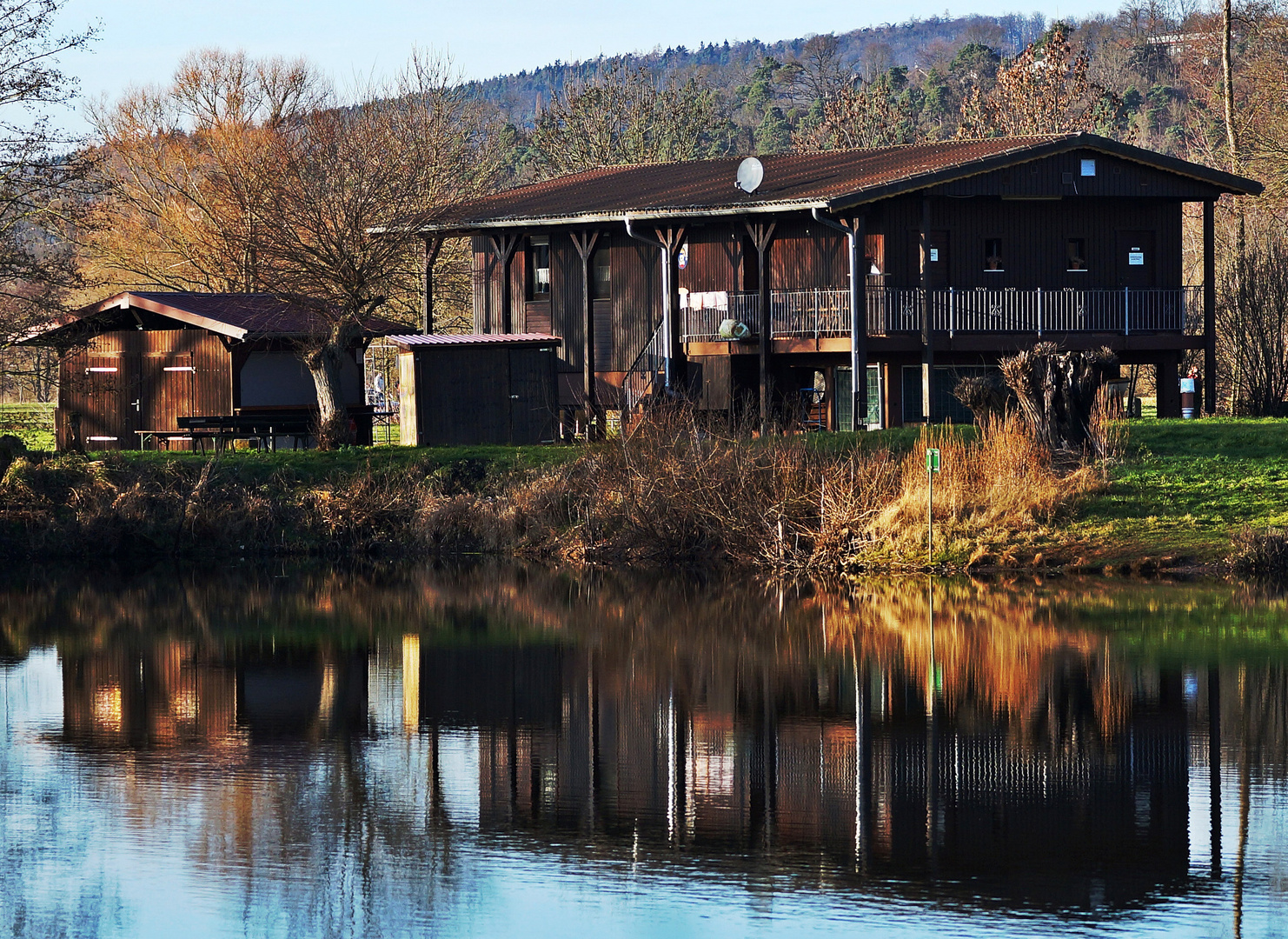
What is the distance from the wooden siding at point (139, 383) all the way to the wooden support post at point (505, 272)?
6.72m

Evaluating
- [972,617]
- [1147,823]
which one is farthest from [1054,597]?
[1147,823]

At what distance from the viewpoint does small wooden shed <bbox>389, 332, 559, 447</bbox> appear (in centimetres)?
3806

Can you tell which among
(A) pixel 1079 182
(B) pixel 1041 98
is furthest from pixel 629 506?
(B) pixel 1041 98

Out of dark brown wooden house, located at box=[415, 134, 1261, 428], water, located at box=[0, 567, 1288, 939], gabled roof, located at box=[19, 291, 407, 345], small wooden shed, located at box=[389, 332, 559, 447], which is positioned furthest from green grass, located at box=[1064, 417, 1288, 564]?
gabled roof, located at box=[19, 291, 407, 345]

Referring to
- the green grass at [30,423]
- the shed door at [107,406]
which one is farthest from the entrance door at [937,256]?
the green grass at [30,423]

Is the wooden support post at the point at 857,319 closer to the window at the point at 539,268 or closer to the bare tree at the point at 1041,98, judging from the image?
the window at the point at 539,268

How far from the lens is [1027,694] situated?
696 inches

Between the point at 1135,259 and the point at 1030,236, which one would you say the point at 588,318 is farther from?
the point at 1135,259

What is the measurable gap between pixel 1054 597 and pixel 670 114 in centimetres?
4814

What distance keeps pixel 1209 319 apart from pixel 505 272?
15977 mm

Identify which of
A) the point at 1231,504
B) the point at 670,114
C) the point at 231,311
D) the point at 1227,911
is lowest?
the point at 1227,911

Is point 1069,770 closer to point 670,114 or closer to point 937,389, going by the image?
point 937,389

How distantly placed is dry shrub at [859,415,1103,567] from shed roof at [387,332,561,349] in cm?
1254

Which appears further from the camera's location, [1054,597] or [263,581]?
[263,581]
